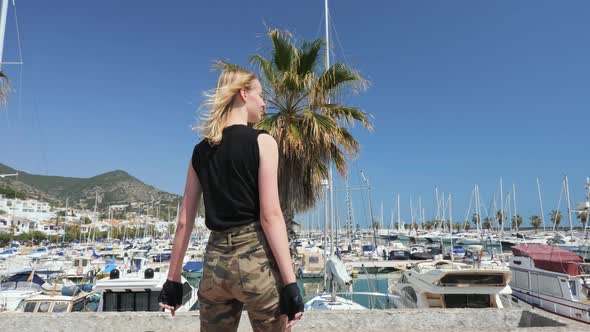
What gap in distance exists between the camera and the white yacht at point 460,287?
955 centimetres

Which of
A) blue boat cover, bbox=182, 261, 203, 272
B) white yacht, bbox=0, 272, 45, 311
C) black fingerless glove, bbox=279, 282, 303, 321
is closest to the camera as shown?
black fingerless glove, bbox=279, 282, 303, 321

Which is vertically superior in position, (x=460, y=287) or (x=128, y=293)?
(x=460, y=287)

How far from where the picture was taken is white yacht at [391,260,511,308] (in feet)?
31.3

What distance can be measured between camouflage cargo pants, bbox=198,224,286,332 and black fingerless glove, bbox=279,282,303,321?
4cm

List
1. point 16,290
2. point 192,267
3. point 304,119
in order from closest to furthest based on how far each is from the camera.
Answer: point 304,119, point 16,290, point 192,267

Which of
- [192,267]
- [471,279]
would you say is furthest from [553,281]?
[192,267]

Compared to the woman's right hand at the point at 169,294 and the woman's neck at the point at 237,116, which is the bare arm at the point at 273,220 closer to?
the woman's neck at the point at 237,116

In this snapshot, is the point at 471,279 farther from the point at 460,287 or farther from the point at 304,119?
the point at 304,119

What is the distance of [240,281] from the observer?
1.84 metres

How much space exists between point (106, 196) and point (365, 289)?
190m

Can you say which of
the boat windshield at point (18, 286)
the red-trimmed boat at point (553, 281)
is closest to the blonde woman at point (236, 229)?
the red-trimmed boat at point (553, 281)

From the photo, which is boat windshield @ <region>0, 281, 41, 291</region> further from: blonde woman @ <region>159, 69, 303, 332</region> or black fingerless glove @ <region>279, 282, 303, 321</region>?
black fingerless glove @ <region>279, 282, 303, 321</region>

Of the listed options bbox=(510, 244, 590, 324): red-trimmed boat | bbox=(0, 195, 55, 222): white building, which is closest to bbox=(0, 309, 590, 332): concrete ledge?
bbox=(510, 244, 590, 324): red-trimmed boat

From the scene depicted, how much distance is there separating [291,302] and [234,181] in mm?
695
